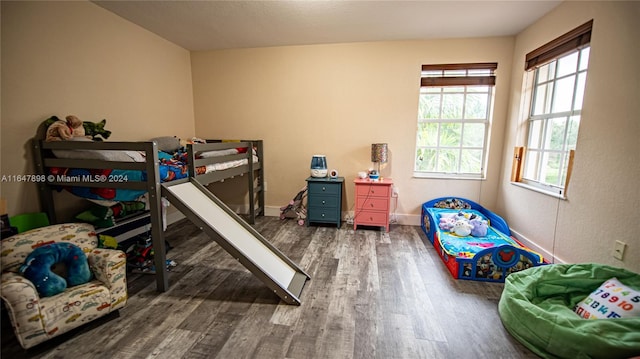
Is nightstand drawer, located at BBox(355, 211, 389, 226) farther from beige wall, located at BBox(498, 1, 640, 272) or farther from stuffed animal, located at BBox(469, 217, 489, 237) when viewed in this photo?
beige wall, located at BBox(498, 1, 640, 272)

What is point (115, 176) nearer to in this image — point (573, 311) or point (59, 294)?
point (59, 294)

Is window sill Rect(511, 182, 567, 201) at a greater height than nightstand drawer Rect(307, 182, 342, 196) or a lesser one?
greater

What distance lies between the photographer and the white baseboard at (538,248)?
7.17ft

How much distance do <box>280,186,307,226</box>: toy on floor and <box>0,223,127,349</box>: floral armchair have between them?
205 centimetres

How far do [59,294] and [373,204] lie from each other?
2.66 m

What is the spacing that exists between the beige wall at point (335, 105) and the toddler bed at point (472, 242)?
24 centimetres

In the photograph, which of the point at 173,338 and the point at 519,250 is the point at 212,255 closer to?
the point at 173,338

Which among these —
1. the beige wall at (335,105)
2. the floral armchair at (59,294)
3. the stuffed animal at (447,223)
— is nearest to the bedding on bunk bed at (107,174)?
the floral armchair at (59,294)

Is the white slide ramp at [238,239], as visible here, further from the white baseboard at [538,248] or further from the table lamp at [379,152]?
the white baseboard at [538,248]

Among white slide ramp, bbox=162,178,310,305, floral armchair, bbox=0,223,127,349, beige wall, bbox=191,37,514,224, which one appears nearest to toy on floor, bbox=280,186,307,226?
beige wall, bbox=191,37,514,224

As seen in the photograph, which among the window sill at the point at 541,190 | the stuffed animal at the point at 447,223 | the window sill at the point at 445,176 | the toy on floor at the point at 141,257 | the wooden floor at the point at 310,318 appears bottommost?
the wooden floor at the point at 310,318

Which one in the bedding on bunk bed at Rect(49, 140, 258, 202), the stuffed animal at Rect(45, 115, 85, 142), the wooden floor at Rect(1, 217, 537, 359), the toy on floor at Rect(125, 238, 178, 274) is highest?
the stuffed animal at Rect(45, 115, 85, 142)

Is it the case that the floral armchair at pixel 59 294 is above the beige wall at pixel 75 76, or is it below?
below

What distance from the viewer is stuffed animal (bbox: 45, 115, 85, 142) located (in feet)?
6.00
